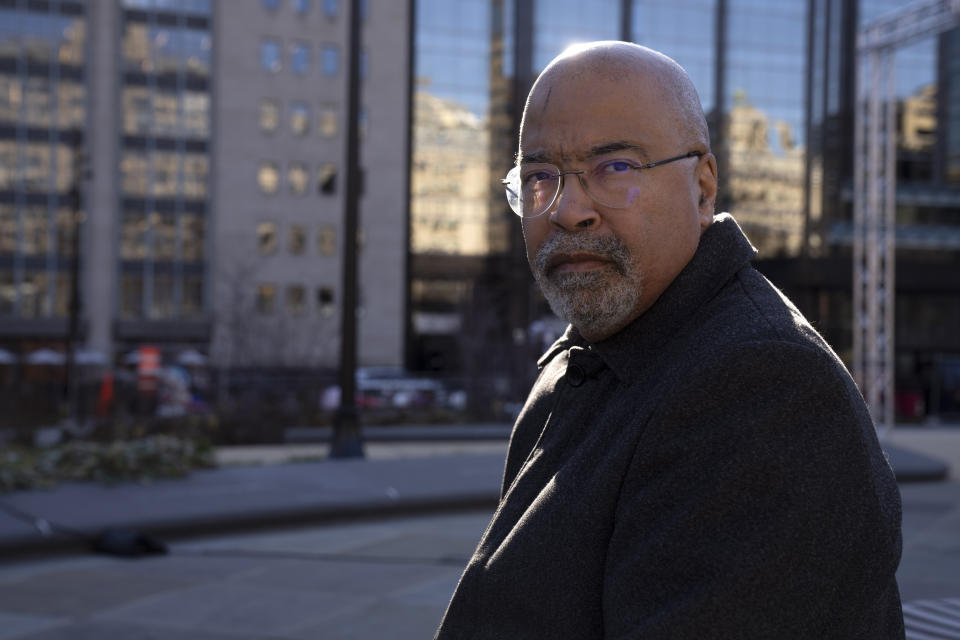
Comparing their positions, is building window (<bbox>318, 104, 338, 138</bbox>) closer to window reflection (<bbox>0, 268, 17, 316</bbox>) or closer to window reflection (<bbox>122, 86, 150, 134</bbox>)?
window reflection (<bbox>122, 86, 150, 134</bbox>)

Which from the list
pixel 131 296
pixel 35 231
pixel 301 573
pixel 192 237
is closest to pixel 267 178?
pixel 192 237

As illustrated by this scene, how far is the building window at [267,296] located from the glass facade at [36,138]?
386 inches

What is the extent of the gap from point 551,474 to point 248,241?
5877 centimetres

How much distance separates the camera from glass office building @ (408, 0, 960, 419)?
202 feet

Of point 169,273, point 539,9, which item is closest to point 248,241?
point 169,273

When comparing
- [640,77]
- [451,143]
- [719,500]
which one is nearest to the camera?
[719,500]

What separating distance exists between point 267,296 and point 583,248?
59.2 metres

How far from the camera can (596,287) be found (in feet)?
5.29

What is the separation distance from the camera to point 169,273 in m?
58.2

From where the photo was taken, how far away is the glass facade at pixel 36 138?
183 ft

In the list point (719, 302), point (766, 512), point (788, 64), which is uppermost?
point (788, 64)

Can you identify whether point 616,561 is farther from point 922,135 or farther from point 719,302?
point 922,135

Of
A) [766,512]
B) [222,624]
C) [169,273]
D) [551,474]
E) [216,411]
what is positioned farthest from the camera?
[169,273]

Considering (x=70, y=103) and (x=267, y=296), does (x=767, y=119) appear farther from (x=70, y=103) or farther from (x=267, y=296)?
(x=70, y=103)
